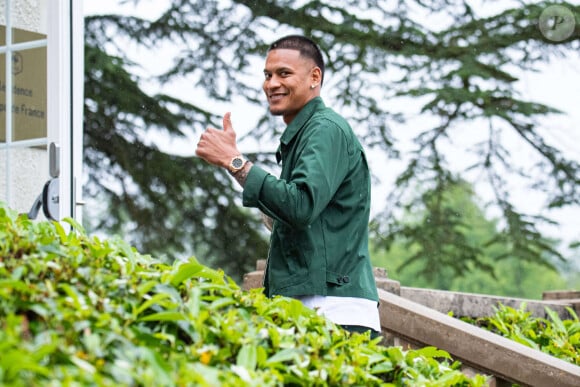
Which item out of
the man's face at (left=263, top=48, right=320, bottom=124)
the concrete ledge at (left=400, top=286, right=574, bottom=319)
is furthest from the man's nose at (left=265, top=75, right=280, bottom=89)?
the concrete ledge at (left=400, top=286, right=574, bottom=319)

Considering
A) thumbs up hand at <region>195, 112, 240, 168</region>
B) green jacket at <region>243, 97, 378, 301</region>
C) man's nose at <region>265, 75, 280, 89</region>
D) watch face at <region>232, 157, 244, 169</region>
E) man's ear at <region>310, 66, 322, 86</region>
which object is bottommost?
green jacket at <region>243, 97, 378, 301</region>

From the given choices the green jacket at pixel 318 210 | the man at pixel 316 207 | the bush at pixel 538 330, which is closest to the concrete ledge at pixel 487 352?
the bush at pixel 538 330

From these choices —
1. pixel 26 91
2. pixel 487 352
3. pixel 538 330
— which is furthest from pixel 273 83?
pixel 538 330

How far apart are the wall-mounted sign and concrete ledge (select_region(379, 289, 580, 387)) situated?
6.66 feet

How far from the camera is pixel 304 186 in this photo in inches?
99.1

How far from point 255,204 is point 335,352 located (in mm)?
548

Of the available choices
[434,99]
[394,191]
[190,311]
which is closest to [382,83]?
[434,99]

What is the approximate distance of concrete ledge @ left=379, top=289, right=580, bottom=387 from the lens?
3572 mm

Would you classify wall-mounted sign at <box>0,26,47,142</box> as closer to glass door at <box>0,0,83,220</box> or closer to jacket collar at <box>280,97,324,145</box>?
glass door at <box>0,0,83,220</box>

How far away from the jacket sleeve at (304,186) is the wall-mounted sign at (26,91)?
6.94 ft

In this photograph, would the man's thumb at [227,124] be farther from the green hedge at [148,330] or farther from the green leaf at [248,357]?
the green leaf at [248,357]

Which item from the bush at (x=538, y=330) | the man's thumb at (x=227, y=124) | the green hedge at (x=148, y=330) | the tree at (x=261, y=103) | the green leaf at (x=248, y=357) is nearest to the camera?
the green hedge at (x=148, y=330)

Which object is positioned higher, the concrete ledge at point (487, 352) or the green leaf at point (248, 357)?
the green leaf at point (248, 357)

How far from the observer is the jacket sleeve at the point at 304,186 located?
2498 mm
